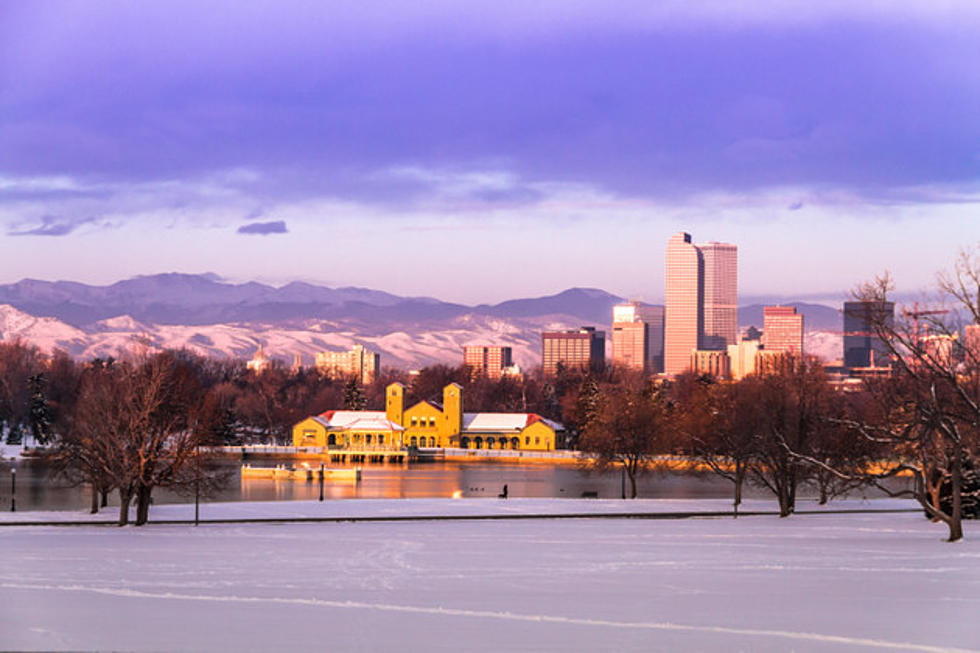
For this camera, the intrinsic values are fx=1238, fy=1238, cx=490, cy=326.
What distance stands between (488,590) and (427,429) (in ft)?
490

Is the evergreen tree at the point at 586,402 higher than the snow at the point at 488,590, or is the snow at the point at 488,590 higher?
the evergreen tree at the point at 586,402

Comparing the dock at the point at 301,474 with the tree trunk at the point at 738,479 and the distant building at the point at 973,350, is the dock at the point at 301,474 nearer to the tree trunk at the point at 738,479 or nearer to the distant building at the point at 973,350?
the tree trunk at the point at 738,479

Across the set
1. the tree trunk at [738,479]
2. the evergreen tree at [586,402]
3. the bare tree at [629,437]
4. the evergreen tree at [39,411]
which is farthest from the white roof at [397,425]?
the tree trunk at [738,479]

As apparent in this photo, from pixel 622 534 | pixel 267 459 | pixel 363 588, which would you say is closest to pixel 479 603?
pixel 363 588

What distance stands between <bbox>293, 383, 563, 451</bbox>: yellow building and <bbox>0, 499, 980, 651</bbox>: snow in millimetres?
122508

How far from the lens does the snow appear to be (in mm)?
19219

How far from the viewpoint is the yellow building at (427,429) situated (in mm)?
166375

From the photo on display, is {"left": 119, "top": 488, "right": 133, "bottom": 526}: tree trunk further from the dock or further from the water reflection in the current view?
the dock

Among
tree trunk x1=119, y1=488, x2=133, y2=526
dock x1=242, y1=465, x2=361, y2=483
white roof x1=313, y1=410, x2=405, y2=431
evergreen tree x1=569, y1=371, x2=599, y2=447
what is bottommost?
dock x1=242, y1=465, x2=361, y2=483

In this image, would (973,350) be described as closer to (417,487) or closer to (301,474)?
(417,487)

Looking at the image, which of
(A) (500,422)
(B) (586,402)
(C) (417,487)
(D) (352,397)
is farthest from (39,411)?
(C) (417,487)

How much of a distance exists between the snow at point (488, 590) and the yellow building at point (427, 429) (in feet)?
402

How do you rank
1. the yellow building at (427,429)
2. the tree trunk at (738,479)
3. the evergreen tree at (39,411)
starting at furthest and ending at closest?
the yellow building at (427,429) < the evergreen tree at (39,411) < the tree trunk at (738,479)

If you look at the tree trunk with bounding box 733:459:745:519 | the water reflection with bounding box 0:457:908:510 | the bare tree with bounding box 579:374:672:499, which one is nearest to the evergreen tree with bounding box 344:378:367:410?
the water reflection with bounding box 0:457:908:510
